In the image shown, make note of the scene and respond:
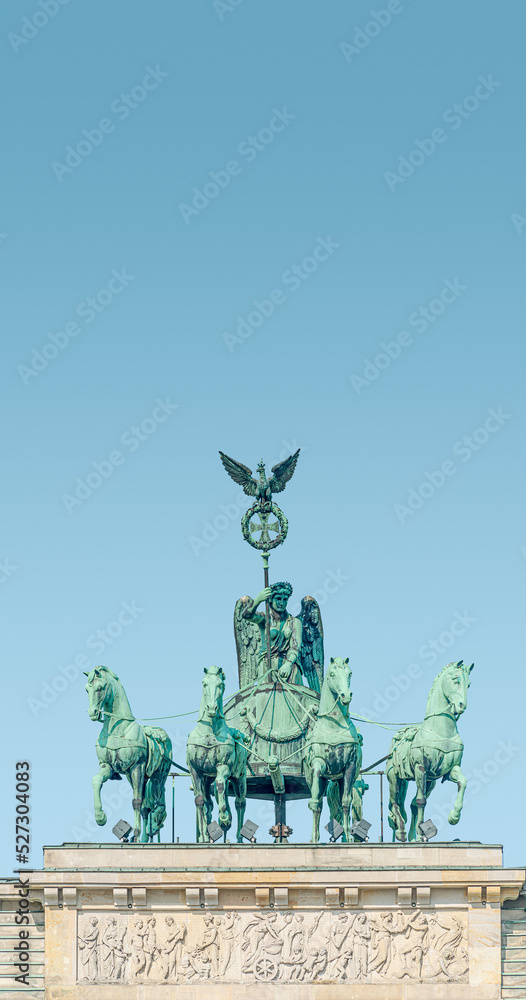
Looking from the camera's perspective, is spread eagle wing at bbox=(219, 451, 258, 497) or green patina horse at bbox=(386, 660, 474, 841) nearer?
green patina horse at bbox=(386, 660, 474, 841)

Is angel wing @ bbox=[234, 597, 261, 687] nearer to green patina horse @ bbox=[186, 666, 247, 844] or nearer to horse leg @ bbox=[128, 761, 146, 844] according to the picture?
green patina horse @ bbox=[186, 666, 247, 844]

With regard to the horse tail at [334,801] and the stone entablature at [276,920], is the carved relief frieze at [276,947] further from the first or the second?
the horse tail at [334,801]

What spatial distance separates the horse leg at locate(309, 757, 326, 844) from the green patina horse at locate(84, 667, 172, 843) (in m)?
3.00

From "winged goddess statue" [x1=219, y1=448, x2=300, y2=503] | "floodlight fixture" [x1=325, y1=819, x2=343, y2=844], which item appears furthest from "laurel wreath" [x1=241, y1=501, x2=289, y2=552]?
"floodlight fixture" [x1=325, y1=819, x2=343, y2=844]

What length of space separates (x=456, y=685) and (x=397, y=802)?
255cm

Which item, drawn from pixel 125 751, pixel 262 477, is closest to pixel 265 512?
pixel 262 477

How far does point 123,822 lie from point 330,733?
4261mm

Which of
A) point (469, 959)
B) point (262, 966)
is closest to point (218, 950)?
point (262, 966)

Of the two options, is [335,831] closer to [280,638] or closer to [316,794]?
[316,794]

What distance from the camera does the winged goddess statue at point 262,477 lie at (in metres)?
63.5

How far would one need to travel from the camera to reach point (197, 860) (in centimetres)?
5681

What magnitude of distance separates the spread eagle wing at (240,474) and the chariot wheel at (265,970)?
1118cm

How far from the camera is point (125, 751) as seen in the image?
2283 inches

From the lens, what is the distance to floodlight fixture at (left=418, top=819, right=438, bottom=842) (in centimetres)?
5750
